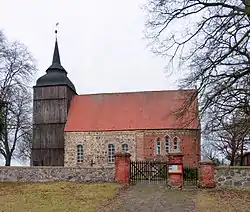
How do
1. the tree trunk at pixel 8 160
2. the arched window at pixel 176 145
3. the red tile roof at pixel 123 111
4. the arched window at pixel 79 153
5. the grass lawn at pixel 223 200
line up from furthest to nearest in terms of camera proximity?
the tree trunk at pixel 8 160 < the arched window at pixel 79 153 < the red tile roof at pixel 123 111 < the arched window at pixel 176 145 < the grass lawn at pixel 223 200

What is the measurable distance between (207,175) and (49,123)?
82.4 ft

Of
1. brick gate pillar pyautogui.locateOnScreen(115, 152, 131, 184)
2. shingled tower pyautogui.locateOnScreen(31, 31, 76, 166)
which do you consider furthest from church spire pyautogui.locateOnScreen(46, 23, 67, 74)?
brick gate pillar pyautogui.locateOnScreen(115, 152, 131, 184)

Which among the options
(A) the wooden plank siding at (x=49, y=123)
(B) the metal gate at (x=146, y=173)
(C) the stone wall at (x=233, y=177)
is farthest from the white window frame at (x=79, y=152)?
(C) the stone wall at (x=233, y=177)

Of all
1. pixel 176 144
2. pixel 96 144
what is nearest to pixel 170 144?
pixel 176 144

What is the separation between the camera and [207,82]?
48.2 feet

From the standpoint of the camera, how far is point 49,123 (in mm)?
42188

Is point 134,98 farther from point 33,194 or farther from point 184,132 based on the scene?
point 33,194

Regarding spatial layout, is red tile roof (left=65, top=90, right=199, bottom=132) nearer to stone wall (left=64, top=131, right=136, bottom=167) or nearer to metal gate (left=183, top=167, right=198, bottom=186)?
stone wall (left=64, top=131, right=136, bottom=167)

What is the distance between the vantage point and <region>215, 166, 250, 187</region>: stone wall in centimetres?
1970

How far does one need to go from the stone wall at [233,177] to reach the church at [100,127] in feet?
58.5

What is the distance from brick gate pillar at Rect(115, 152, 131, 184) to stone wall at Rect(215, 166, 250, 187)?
14.5ft

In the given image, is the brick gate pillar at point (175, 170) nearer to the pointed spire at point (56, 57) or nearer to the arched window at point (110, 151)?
the arched window at point (110, 151)

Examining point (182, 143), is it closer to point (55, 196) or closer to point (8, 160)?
point (8, 160)

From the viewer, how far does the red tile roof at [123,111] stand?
39.8 m
